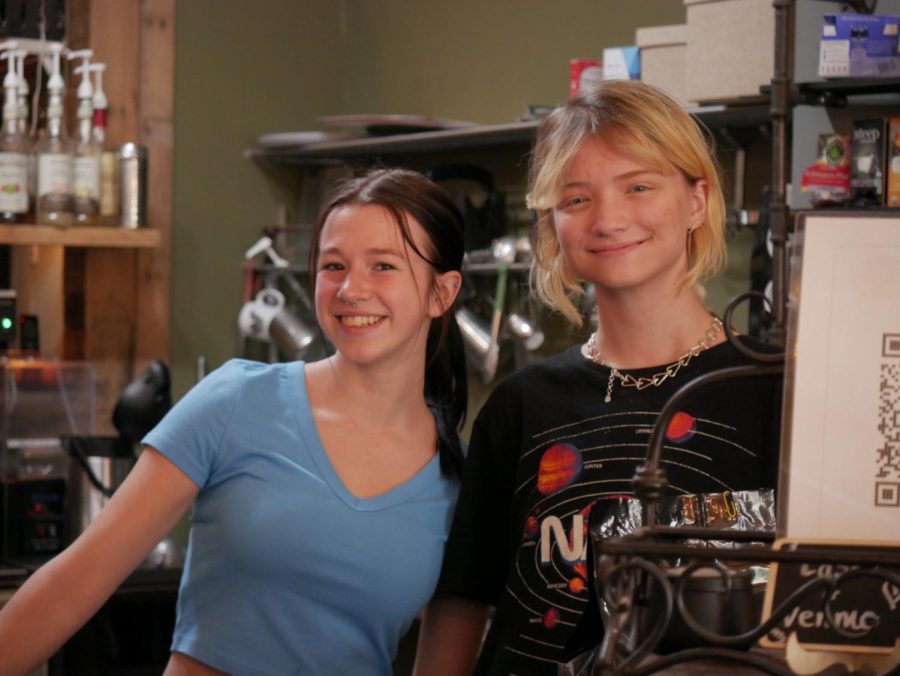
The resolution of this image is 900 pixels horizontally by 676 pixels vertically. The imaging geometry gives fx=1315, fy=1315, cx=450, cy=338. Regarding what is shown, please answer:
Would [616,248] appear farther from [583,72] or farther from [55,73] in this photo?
[55,73]

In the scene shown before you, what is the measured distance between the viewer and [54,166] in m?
3.05

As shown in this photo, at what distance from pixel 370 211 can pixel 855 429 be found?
909mm

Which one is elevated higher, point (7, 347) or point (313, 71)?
point (313, 71)

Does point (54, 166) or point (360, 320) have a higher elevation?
point (54, 166)

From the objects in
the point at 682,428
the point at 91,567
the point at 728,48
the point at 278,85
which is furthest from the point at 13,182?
the point at 682,428

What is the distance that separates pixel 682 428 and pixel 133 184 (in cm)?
229

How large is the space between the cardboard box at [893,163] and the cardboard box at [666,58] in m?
0.48

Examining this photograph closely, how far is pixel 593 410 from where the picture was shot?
1.26m

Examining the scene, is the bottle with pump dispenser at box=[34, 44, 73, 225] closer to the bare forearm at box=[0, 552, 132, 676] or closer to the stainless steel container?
the stainless steel container

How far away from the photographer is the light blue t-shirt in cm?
141

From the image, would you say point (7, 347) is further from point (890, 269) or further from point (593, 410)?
point (890, 269)

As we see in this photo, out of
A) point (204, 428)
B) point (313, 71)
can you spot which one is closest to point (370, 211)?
point (204, 428)

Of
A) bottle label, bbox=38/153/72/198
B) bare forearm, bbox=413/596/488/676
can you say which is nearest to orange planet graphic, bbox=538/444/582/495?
bare forearm, bbox=413/596/488/676

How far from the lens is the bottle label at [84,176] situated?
10.2ft
